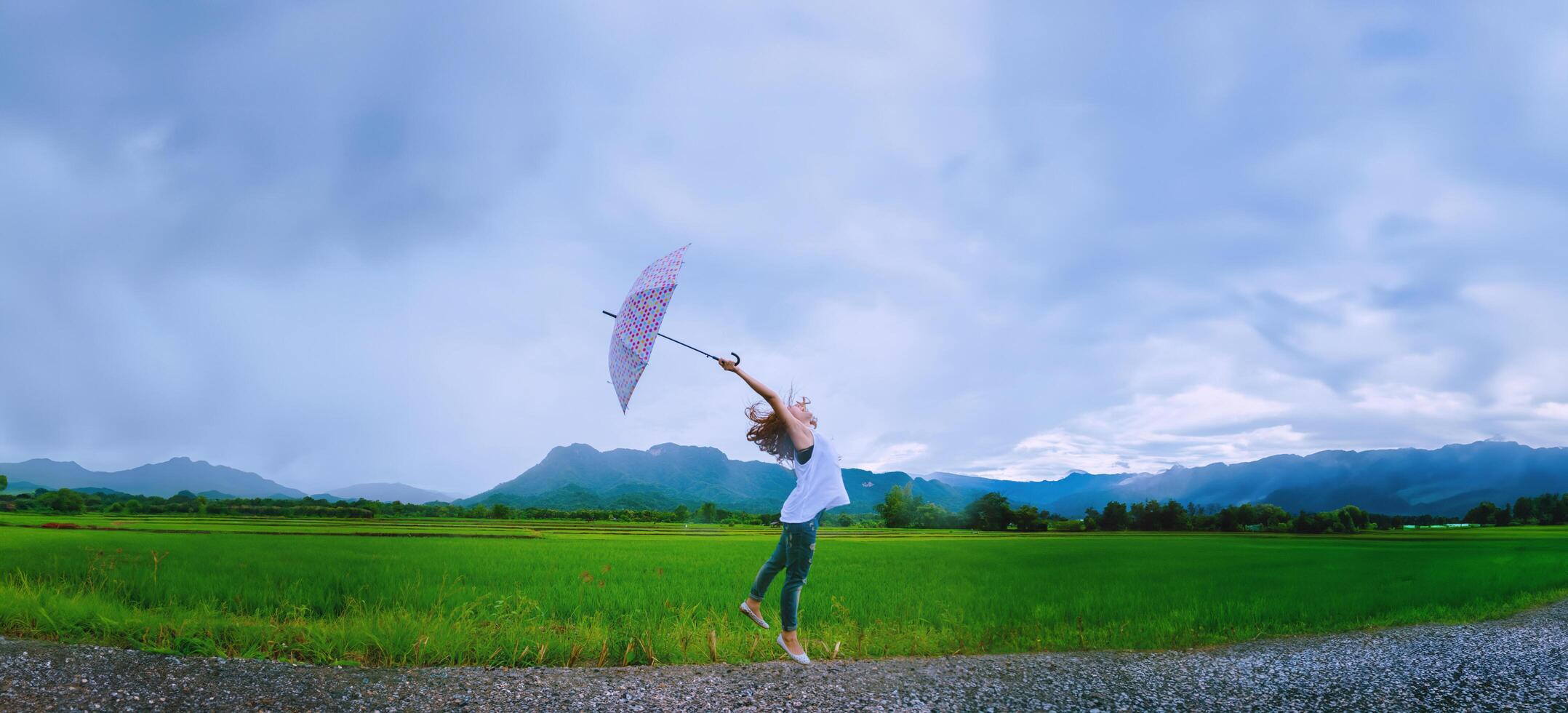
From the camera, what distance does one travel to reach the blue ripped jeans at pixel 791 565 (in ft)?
21.6

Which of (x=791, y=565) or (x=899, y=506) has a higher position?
(x=791, y=565)

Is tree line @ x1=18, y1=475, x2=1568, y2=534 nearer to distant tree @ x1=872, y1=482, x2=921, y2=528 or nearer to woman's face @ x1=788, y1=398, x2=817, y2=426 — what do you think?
distant tree @ x1=872, y1=482, x2=921, y2=528

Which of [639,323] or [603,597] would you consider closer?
[639,323]


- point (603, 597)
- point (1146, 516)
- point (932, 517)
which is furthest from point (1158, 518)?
point (603, 597)

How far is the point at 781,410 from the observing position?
6363 millimetres

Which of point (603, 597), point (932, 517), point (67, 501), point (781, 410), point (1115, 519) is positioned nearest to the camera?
point (781, 410)

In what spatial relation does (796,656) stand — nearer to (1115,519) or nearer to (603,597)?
(603,597)

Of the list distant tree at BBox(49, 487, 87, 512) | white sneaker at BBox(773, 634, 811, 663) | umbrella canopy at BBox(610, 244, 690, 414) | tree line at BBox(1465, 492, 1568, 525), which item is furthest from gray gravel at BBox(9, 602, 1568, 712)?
tree line at BBox(1465, 492, 1568, 525)

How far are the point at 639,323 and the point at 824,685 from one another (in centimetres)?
375

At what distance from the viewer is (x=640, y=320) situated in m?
6.70

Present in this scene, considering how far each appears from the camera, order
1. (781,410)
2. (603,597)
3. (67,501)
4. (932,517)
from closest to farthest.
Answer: (781,410)
(603,597)
(67,501)
(932,517)

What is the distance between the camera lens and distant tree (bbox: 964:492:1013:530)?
122 feet

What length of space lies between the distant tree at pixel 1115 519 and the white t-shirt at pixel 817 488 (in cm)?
3119

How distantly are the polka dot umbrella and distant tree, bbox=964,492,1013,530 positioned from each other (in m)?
33.4
